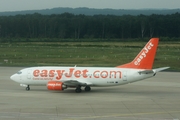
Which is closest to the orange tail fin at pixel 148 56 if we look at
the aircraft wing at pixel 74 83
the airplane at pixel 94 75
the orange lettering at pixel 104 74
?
the airplane at pixel 94 75

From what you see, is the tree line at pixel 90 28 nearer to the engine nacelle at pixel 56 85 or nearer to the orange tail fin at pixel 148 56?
the orange tail fin at pixel 148 56

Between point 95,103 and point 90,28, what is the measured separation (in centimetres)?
13897

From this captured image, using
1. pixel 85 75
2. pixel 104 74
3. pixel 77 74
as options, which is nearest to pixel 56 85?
pixel 77 74

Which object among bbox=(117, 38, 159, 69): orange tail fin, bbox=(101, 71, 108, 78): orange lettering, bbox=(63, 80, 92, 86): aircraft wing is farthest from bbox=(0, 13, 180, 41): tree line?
bbox=(117, 38, 159, 69): orange tail fin

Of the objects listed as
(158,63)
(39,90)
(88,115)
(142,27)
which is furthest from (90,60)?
(142,27)

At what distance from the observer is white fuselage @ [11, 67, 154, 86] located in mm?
43688

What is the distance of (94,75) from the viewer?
44.6 metres

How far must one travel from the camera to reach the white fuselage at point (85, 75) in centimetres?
4369

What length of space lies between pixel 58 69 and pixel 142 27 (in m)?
126

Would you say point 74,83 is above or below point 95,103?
above

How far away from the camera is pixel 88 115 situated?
3256cm

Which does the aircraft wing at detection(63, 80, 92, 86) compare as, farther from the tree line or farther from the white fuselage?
the tree line

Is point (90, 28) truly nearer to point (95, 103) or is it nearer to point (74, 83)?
point (74, 83)

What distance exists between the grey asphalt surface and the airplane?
0.98 metres
